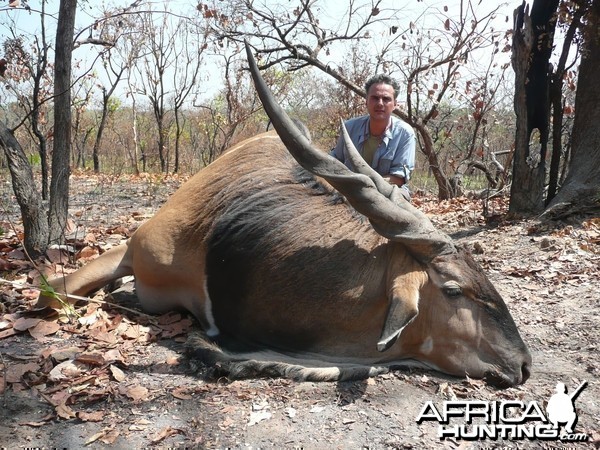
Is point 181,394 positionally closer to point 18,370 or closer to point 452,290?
point 18,370

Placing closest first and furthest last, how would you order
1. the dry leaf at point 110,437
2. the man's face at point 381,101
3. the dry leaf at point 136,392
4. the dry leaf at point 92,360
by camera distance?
the dry leaf at point 110,437 → the dry leaf at point 136,392 → the dry leaf at point 92,360 → the man's face at point 381,101

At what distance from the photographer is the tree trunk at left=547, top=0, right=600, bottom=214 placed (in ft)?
21.0

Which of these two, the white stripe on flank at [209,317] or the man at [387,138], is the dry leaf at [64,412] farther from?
the man at [387,138]

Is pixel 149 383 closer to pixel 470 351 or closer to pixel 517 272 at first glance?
pixel 470 351

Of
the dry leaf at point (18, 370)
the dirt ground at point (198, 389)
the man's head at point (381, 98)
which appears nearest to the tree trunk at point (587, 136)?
the dirt ground at point (198, 389)

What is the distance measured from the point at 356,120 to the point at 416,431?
3700 millimetres

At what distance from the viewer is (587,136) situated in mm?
6582

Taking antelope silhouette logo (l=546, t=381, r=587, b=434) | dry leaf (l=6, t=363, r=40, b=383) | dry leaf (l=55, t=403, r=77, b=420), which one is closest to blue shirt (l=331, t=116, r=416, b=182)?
antelope silhouette logo (l=546, t=381, r=587, b=434)

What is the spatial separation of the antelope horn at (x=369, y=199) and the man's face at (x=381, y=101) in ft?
6.85

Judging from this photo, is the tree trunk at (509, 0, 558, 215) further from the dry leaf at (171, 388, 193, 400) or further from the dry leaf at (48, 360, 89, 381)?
the dry leaf at (48, 360, 89, 381)

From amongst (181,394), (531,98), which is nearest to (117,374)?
(181,394)

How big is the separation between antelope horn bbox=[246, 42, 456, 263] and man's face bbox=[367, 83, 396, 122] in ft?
6.85

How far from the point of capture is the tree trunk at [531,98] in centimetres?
648

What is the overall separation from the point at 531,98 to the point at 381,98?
239 centimetres
